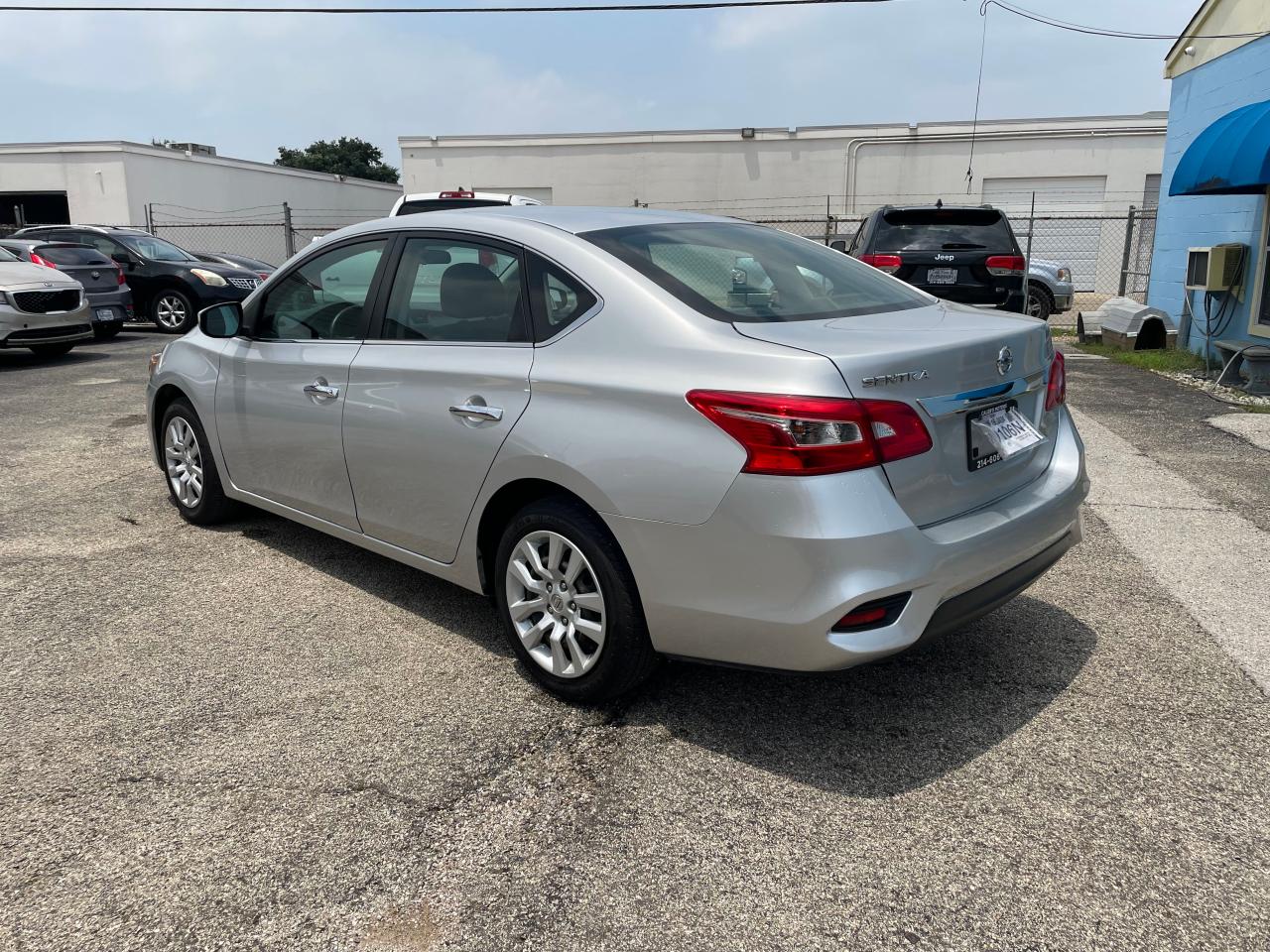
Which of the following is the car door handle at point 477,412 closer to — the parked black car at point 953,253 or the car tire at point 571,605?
the car tire at point 571,605

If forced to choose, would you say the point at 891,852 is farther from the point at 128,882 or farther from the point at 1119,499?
the point at 1119,499

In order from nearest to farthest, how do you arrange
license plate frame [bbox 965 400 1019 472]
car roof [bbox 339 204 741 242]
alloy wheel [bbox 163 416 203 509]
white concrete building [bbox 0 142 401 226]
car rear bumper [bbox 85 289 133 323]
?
license plate frame [bbox 965 400 1019 472], car roof [bbox 339 204 741 242], alloy wheel [bbox 163 416 203 509], car rear bumper [bbox 85 289 133 323], white concrete building [bbox 0 142 401 226]

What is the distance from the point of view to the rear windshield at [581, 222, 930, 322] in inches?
125

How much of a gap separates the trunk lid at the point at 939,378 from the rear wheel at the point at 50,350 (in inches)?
477

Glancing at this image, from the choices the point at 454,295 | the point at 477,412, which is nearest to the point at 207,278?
the point at 454,295

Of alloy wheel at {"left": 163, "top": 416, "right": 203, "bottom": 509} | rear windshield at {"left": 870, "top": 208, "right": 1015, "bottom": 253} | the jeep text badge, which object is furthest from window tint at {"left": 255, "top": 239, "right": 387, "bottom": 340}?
rear windshield at {"left": 870, "top": 208, "right": 1015, "bottom": 253}

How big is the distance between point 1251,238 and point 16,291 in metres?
14.3

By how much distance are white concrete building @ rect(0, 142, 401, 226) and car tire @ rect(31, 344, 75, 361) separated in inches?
718

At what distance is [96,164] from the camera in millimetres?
29609

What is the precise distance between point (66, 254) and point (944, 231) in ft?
38.6

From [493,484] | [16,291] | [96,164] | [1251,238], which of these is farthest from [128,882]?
[96,164]

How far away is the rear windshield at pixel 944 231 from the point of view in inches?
392

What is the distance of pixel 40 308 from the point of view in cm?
1192

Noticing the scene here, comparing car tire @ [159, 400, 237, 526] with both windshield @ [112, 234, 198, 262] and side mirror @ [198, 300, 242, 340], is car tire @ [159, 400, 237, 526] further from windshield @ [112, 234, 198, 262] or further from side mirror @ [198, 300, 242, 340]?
windshield @ [112, 234, 198, 262]
